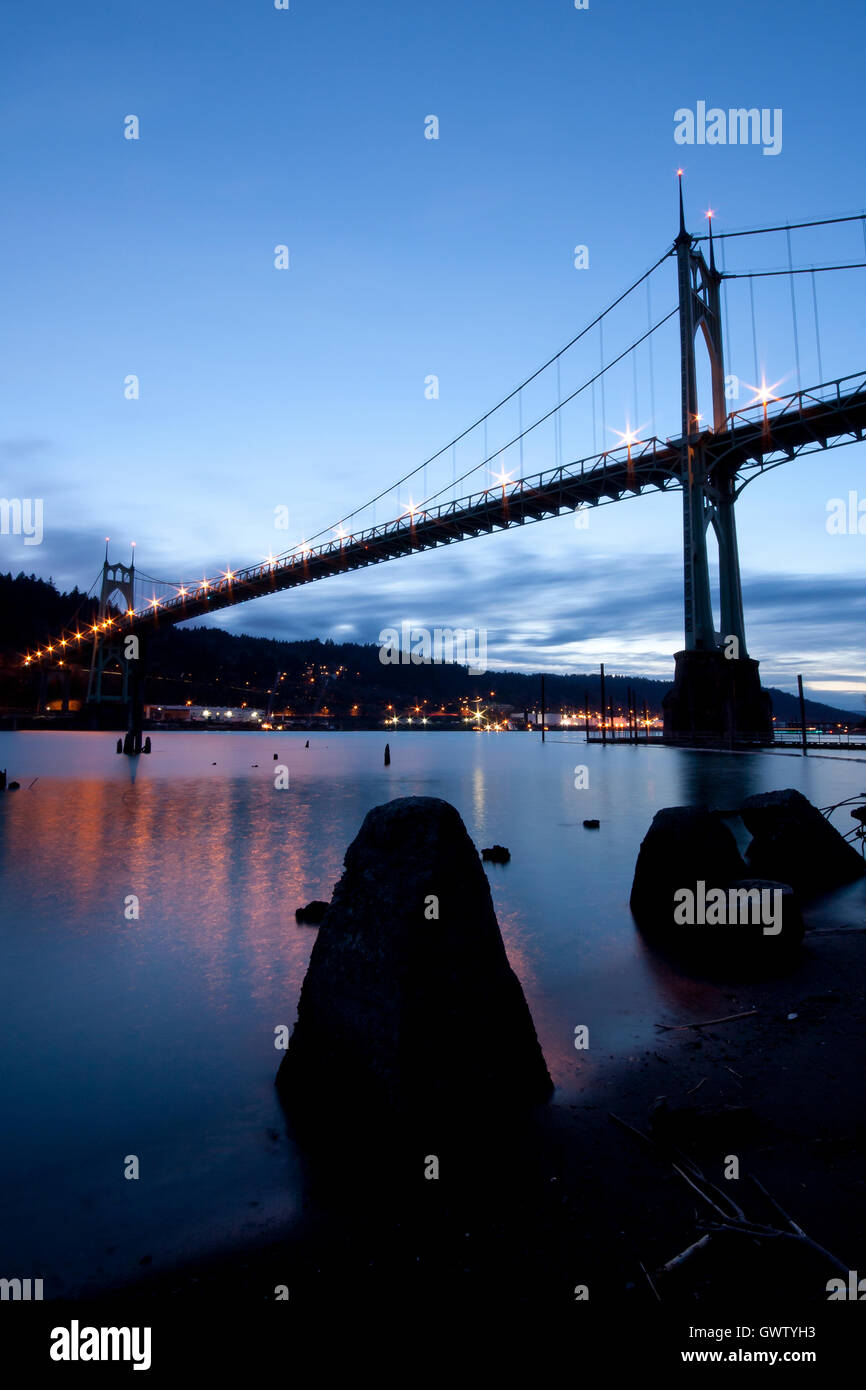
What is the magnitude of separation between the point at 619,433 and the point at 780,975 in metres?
46.2

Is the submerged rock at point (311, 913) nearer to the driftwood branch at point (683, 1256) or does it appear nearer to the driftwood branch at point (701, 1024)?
the driftwood branch at point (701, 1024)

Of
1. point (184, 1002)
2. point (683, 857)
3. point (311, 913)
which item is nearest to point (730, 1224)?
point (184, 1002)

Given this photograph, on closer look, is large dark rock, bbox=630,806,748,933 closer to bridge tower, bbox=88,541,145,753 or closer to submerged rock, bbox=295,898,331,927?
submerged rock, bbox=295,898,331,927

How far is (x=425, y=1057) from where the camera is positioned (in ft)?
10.4

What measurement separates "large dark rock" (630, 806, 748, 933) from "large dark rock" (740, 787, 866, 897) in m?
1.60

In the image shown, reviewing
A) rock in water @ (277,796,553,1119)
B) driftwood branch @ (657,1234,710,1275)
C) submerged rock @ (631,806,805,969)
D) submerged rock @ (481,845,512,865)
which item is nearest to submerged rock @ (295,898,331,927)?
submerged rock @ (631,806,805,969)

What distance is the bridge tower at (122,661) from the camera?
55.2 metres

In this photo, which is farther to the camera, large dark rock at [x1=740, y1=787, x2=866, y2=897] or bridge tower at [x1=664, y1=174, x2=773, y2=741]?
bridge tower at [x1=664, y1=174, x2=773, y2=741]

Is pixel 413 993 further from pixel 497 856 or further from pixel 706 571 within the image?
pixel 706 571

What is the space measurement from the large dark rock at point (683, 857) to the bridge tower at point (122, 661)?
5370 centimetres

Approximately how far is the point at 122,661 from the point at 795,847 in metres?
80.0

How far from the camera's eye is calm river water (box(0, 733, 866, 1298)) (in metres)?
3.04

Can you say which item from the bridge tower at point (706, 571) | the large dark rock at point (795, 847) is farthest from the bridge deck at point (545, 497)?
the large dark rock at point (795, 847)

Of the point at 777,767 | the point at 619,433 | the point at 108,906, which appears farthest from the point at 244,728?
the point at 108,906
